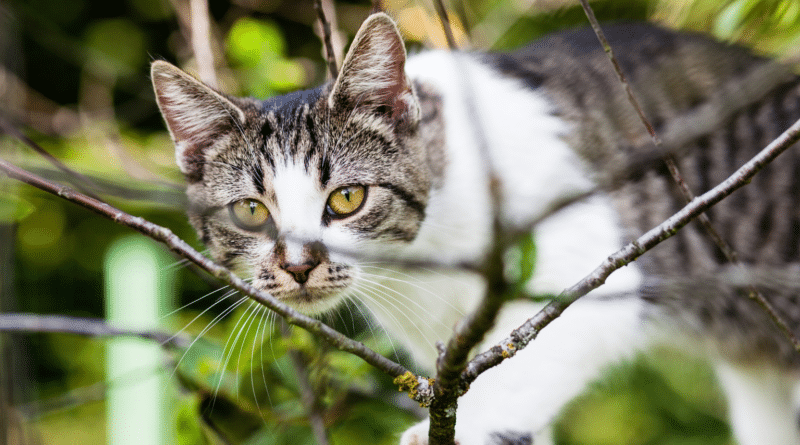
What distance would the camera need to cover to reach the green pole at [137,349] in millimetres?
1455

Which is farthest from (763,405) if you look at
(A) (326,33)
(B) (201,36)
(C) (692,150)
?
(B) (201,36)

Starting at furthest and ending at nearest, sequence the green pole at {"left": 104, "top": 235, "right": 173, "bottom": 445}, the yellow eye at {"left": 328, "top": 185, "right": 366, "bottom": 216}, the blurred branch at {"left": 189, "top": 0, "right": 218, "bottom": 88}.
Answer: the blurred branch at {"left": 189, "top": 0, "right": 218, "bottom": 88} < the green pole at {"left": 104, "top": 235, "right": 173, "bottom": 445} < the yellow eye at {"left": 328, "top": 185, "right": 366, "bottom": 216}

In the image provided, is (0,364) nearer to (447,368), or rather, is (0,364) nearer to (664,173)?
(447,368)

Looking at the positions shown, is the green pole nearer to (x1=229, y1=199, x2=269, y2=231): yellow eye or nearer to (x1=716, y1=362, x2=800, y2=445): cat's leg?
(x1=229, y1=199, x2=269, y2=231): yellow eye

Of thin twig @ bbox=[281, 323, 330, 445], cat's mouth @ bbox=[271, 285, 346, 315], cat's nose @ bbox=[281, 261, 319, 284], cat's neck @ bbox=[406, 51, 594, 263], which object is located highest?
cat's neck @ bbox=[406, 51, 594, 263]

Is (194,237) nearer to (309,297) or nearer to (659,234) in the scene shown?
(309,297)

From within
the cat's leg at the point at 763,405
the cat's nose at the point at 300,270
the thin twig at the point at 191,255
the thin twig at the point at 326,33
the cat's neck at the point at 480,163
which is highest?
the thin twig at the point at 326,33

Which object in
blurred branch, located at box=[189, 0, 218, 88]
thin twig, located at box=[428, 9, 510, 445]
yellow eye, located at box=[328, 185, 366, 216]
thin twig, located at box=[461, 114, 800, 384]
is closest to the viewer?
thin twig, located at box=[428, 9, 510, 445]

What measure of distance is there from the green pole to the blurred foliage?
0.08 m

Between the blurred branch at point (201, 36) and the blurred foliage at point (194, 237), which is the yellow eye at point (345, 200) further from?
the blurred branch at point (201, 36)

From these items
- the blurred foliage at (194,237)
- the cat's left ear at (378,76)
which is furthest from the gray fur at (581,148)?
the blurred foliage at (194,237)

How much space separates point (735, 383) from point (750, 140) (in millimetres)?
868

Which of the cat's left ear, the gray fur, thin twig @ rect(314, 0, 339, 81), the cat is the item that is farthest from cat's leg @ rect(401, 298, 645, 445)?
Result: thin twig @ rect(314, 0, 339, 81)

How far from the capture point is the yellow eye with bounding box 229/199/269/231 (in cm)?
125
